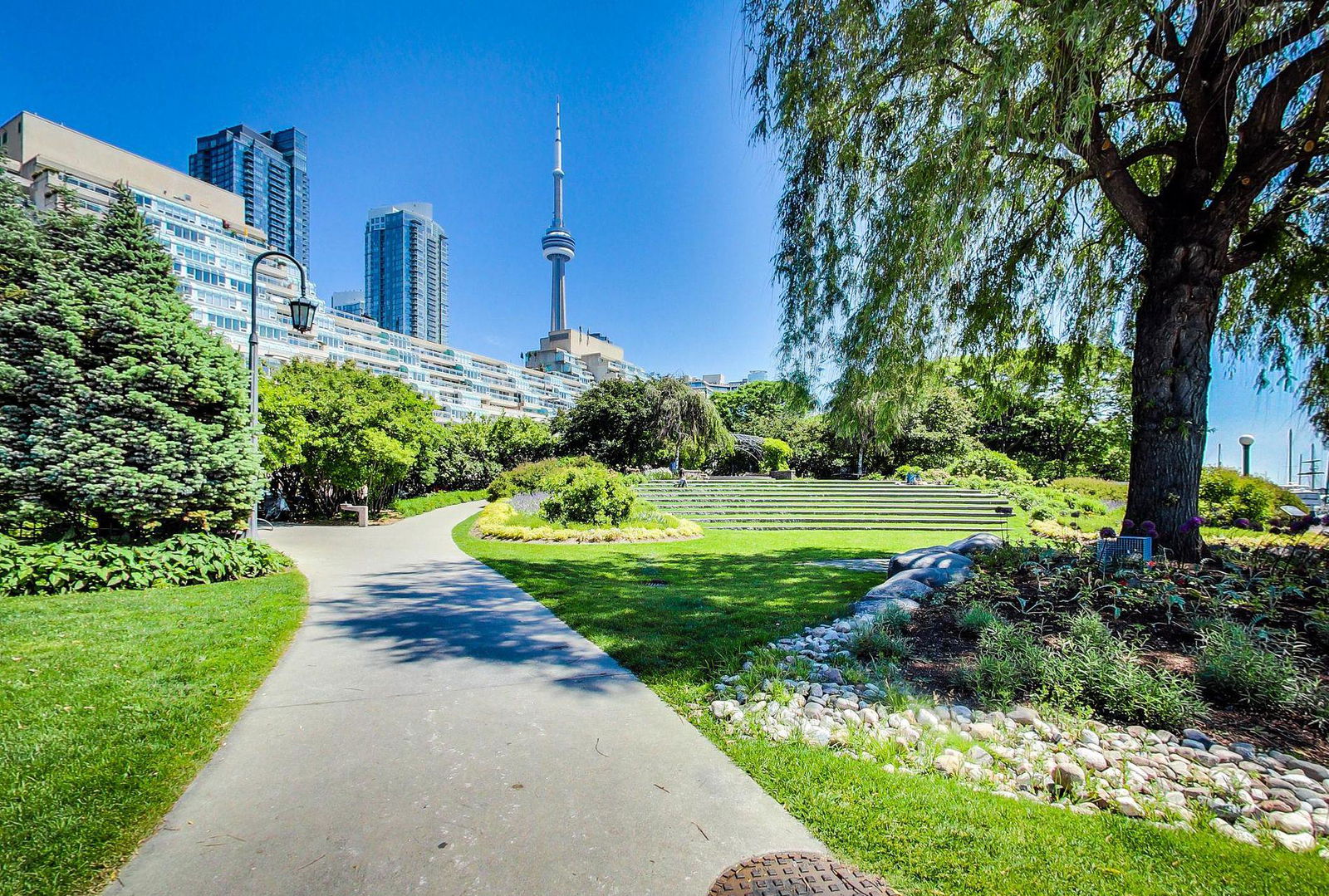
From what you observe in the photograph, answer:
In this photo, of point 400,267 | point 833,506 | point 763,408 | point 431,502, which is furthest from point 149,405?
point 400,267

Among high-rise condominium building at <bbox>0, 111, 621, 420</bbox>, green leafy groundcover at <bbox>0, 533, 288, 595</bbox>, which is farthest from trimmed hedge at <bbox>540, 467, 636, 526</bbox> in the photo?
high-rise condominium building at <bbox>0, 111, 621, 420</bbox>

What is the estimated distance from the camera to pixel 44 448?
6656 millimetres

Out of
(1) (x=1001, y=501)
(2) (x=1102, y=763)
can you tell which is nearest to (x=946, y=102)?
(2) (x=1102, y=763)

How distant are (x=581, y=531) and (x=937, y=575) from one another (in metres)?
8.85

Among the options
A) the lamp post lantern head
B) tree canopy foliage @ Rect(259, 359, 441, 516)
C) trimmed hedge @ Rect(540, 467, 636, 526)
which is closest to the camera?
the lamp post lantern head

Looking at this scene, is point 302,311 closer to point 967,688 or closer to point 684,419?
point 967,688

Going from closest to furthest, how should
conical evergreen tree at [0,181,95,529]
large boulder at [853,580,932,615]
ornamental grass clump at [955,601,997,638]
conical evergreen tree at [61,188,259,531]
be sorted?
1. ornamental grass clump at [955,601,997,638]
2. large boulder at [853,580,932,615]
3. conical evergreen tree at [0,181,95,529]
4. conical evergreen tree at [61,188,259,531]

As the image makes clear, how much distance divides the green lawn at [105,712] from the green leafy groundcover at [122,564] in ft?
1.33

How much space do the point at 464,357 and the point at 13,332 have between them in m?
115

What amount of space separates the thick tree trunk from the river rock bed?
3880 mm

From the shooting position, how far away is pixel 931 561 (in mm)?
6688

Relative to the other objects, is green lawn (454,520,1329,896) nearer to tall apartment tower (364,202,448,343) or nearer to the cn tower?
the cn tower

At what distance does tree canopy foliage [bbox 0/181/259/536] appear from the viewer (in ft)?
22.1

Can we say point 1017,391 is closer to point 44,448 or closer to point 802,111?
point 802,111
